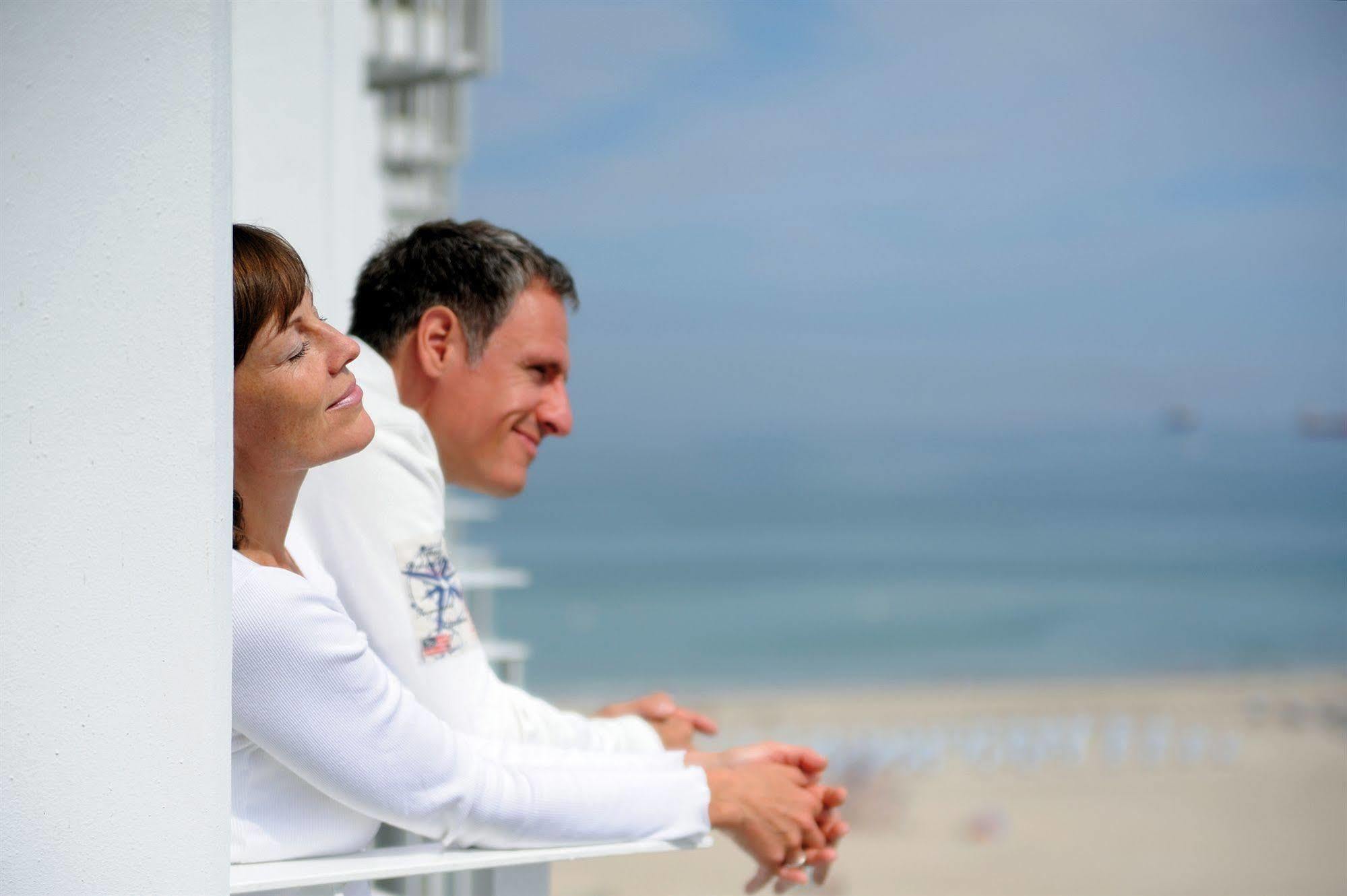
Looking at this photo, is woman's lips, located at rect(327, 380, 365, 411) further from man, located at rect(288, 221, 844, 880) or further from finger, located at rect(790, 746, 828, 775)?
finger, located at rect(790, 746, 828, 775)

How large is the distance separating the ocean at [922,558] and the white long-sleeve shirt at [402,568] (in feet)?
68.6

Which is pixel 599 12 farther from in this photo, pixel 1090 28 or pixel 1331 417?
pixel 1331 417

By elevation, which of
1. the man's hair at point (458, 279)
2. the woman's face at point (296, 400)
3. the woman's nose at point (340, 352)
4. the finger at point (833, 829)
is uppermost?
the man's hair at point (458, 279)

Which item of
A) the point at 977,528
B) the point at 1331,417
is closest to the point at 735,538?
the point at 977,528

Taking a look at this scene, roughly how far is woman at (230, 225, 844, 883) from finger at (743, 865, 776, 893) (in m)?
0.23

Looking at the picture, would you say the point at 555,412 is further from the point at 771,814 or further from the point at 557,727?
the point at 771,814

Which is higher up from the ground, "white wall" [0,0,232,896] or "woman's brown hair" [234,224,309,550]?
"woman's brown hair" [234,224,309,550]

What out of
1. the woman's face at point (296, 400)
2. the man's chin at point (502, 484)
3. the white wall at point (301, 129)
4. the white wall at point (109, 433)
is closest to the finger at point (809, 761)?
the man's chin at point (502, 484)

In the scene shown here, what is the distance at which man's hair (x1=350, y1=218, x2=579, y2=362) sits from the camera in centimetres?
246

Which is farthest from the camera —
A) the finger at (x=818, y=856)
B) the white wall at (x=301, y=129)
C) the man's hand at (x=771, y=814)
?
the white wall at (x=301, y=129)

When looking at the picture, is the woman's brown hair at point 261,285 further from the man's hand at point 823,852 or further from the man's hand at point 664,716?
the man's hand at point 664,716

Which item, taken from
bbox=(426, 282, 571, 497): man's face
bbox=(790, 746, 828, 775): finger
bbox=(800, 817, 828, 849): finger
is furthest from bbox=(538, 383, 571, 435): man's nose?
bbox=(800, 817, 828, 849): finger

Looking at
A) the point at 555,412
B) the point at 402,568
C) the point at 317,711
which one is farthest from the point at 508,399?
the point at 317,711

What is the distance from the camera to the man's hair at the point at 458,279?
96.7 inches
